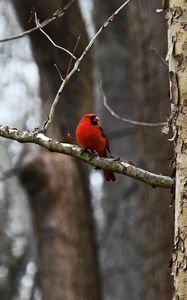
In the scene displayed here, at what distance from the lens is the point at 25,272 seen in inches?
417

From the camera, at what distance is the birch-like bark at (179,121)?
3016 millimetres

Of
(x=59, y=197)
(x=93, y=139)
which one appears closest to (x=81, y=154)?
(x=93, y=139)

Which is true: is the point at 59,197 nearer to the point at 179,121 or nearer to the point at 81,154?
the point at 81,154

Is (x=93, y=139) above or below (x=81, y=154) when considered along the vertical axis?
above

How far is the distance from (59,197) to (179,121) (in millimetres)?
3951

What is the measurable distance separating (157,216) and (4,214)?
17.2ft

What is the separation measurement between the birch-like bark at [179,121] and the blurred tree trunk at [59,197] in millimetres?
3662

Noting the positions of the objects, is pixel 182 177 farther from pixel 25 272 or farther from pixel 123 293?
pixel 123 293

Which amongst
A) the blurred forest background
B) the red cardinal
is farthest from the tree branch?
the blurred forest background

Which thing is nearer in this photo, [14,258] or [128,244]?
[14,258]

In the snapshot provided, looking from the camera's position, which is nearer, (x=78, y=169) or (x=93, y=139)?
(x=93, y=139)

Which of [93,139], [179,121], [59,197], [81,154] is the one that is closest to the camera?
[179,121]

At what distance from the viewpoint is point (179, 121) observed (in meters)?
3.14

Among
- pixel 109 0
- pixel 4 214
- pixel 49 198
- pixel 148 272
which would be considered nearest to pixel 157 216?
pixel 148 272
